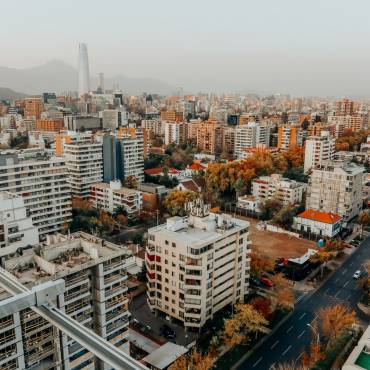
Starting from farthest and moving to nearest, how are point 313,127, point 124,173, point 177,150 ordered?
point 313,127 < point 177,150 < point 124,173

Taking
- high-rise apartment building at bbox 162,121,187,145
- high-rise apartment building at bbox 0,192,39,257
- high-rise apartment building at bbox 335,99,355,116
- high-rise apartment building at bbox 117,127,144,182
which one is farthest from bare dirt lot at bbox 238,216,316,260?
high-rise apartment building at bbox 335,99,355,116

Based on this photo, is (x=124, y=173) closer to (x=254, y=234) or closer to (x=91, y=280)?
(x=254, y=234)

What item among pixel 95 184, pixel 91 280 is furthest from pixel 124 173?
pixel 91 280

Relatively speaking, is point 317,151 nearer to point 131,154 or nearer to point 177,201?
point 177,201

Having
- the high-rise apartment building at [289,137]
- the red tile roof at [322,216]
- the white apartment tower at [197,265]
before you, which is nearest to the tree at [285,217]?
the red tile roof at [322,216]

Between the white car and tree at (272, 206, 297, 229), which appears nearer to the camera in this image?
the white car

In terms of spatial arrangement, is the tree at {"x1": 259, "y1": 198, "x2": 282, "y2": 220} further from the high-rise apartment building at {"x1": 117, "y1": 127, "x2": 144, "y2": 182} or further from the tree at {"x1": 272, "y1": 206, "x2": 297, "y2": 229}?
the high-rise apartment building at {"x1": 117, "y1": 127, "x2": 144, "y2": 182}

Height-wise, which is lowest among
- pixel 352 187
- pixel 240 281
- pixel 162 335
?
pixel 162 335
